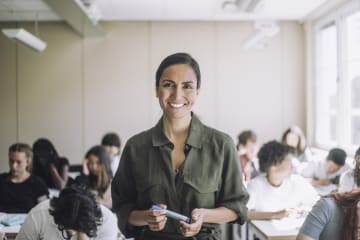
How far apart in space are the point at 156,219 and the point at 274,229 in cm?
176

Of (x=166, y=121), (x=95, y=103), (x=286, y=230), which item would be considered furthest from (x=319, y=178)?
(x=166, y=121)

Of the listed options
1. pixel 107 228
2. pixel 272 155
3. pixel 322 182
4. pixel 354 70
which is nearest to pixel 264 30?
pixel 354 70

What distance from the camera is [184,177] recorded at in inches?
56.4

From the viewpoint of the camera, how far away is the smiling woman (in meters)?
1.42

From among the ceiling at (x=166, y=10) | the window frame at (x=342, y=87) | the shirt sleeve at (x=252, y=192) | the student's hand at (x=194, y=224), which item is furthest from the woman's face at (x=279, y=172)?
the ceiling at (x=166, y=10)

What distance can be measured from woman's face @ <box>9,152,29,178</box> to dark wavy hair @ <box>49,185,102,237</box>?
1904 mm

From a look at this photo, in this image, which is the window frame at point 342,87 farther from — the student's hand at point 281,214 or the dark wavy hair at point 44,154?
the dark wavy hair at point 44,154

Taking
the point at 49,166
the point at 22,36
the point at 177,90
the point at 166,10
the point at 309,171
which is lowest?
the point at 309,171

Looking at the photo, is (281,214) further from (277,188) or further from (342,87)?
(342,87)

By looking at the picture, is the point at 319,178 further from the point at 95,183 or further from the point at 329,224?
the point at 329,224

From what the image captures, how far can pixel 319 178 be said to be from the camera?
16.9ft

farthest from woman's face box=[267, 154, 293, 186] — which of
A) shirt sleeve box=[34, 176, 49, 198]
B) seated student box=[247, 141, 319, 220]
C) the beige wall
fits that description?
the beige wall

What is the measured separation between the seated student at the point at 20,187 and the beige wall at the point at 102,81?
2759 millimetres

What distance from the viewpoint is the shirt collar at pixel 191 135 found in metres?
1.47
